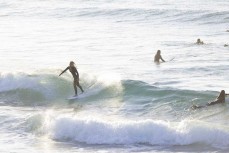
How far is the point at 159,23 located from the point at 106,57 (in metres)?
14.7

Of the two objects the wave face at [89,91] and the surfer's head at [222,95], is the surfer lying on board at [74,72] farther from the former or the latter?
the surfer's head at [222,95]

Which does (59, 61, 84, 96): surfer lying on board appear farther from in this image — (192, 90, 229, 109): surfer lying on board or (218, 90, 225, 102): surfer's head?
(218, 90, 225, 102): surfer's head

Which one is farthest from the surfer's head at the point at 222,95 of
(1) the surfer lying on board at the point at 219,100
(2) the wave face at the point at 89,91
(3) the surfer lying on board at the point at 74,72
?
(3) the surfer lying on board at the point at 74,72

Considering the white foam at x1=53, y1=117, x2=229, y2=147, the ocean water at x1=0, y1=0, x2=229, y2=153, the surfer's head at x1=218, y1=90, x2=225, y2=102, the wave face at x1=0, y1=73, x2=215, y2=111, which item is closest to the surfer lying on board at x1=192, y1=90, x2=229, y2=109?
the surfer's head at x1=218, y1=90, x2=225, y2=102

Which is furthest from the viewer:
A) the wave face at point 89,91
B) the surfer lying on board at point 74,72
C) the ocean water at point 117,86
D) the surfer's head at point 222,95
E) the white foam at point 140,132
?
the surfer lying on board at point 74,72

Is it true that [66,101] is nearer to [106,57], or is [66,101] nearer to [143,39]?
[106,57]

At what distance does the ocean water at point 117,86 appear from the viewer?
15.2 meters

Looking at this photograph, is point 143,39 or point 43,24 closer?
point 143,39

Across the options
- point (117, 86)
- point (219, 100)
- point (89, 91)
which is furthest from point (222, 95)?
point (89, 91)

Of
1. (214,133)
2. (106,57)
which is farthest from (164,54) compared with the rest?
(214,133)

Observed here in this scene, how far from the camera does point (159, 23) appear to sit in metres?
42.7

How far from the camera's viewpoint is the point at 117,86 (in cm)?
2195

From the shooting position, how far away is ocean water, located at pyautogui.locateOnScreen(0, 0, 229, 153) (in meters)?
15.2

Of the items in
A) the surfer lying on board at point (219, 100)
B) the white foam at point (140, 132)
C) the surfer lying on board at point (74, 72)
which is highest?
the surfer lying on board at point (74, 72)
